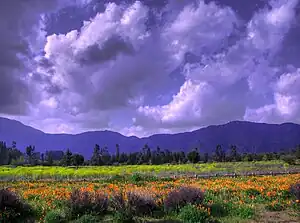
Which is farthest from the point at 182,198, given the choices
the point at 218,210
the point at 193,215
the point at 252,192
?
the point at 252,192

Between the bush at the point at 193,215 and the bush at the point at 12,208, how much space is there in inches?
207

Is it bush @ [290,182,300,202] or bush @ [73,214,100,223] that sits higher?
bush @ [290,182,300,202]

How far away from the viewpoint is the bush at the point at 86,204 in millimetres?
10953

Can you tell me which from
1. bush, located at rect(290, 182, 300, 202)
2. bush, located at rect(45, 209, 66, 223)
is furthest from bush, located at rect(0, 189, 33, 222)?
bush, located at rect(290, 182, 300, 202)

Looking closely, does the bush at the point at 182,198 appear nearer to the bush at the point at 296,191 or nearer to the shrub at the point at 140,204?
the shrub at the point at 140,204

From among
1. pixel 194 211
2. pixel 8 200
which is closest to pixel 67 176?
pixel 8 200

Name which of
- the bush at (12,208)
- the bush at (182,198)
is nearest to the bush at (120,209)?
the bush at (182,198)

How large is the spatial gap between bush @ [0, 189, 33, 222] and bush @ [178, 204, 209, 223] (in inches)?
207

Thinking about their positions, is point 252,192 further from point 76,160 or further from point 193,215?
point 76,160

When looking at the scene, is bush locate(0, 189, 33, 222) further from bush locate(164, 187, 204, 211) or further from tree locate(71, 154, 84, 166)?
tree locate(71, 154, 84, 166)

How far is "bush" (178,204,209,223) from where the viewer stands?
10130mm

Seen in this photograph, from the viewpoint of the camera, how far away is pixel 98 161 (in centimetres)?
9762

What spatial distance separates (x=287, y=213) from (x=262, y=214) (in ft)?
3.43

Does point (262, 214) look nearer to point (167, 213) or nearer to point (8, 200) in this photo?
point (167, 213)
